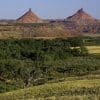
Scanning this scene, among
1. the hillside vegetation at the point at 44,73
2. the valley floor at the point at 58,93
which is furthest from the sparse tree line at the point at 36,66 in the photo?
the valley floor at the point at 58,93

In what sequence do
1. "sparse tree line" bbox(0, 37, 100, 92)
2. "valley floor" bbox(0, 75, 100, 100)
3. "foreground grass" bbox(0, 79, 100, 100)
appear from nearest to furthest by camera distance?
1. "valley floor" bbox(0, 75, 100, 100)
2. "foreground grass" bbox(0, 79, 100, 100)
3. "sparse tree line" bbox(0, 37, 100, 92)

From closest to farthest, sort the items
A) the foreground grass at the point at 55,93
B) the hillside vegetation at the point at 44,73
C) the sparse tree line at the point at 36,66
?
the foreground grass at the point at 55,93 → the hillside vegetation at the point at 44,73 → the sparse tree line at the point at 36,66

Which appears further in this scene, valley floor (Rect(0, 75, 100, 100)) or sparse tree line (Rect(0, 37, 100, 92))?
sparse tree line (Rect(0, 37, 100, 92))

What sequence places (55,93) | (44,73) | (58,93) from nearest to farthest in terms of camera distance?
(58,93) < (55,93) < (44,73)

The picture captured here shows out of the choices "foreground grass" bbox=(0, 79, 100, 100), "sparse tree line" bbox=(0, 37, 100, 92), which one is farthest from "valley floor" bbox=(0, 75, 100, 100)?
"sparse tree line" bbox=(0, 37, 100, 92)

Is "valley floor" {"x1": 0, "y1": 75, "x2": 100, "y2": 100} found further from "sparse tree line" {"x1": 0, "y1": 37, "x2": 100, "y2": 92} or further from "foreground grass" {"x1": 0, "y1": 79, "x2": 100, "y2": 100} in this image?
"sparse tree line" {"x1": 0, "y1": 37, "x2": 100, "y2": 92}

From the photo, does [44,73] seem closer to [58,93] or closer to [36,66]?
[36,66]

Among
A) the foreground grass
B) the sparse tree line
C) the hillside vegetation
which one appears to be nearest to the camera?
the foreground grass

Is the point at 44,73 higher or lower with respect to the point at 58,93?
lower

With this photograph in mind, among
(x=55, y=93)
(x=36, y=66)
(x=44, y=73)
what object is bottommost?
(x=44, y=73)

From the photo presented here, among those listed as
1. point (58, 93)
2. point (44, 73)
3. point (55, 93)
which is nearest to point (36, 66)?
point (44, 73)

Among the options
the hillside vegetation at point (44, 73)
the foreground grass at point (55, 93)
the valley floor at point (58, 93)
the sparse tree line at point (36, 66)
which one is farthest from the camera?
the sparse tree line at point (36, 66)

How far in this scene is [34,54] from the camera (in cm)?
7844

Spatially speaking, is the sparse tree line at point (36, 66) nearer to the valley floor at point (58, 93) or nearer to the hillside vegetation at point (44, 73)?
the hillside vegetation at point (44, 73)
